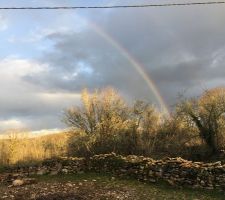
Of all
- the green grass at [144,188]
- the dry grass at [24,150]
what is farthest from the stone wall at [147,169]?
the dry grass at [24,150]

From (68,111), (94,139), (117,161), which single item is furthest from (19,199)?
(68,111)

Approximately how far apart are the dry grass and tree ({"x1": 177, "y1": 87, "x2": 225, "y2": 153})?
26.4 ft

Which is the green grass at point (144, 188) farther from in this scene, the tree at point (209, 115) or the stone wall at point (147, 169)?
the tree at point (209, 115)

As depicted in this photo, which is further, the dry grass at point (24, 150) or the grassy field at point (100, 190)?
the dry grass at point (24, 150)

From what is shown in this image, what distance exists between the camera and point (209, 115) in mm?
30766

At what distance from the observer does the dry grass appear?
3209 cm

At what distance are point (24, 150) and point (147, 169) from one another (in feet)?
46.1

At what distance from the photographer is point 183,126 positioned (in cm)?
3166

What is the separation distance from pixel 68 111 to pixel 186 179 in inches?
520

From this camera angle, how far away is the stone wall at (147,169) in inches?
813

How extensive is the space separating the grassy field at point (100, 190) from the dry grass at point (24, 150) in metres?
9.33

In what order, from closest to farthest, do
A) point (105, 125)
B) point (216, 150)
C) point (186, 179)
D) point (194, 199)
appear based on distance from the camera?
1. point (194, 199)
2. point (186, 179)
3. point (216, 150)
4. point (105, 125)

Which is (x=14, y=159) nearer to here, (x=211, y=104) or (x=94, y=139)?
(x=94, y=139)

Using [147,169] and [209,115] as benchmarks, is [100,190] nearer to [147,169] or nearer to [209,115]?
[147,169]
